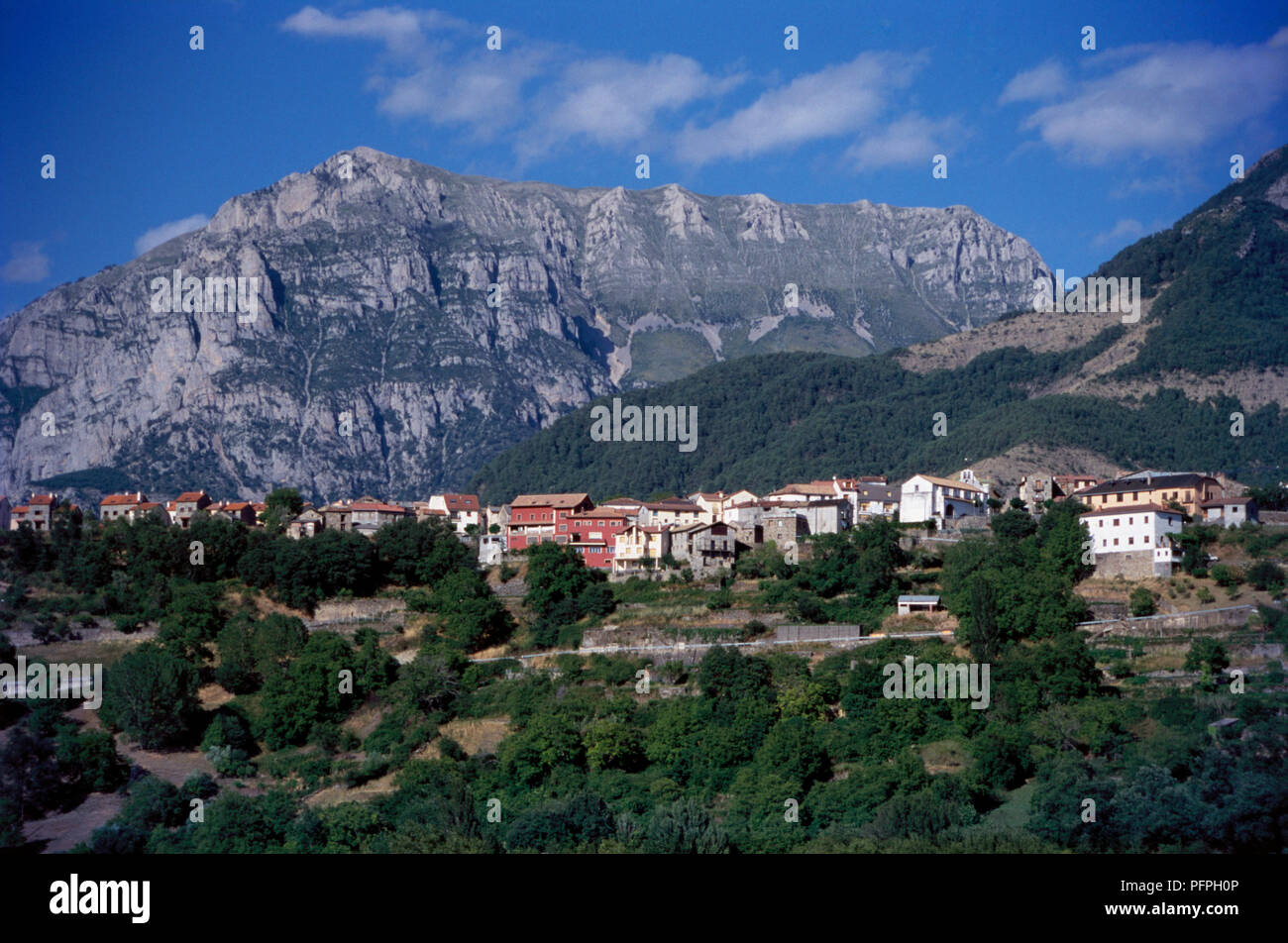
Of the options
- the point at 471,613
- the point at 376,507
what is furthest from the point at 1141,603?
A: the point at 376,507

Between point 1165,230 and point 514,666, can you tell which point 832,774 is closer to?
point 514,666

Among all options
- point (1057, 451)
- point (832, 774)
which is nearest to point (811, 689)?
point (832, 774)

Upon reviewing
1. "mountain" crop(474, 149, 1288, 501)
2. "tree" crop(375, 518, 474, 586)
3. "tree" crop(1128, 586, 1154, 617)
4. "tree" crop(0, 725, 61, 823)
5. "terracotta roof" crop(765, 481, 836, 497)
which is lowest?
"tree" crop(0, 725, 61, 823)

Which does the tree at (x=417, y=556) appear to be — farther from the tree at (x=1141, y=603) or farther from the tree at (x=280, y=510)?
the tree at (x=1141, y=603)

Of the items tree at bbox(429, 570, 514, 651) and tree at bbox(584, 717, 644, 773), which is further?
tree at bbox(429, 570, 514, 651)

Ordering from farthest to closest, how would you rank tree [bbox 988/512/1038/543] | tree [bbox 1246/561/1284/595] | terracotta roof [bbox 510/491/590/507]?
terracotta roof [bbox 510/491/590/507] < tree [bbox 988/512/1038/543] < tree [bbox 1246/561/1284/595]

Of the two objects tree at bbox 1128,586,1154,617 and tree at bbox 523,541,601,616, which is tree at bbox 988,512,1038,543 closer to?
tree at bbox 1128,586,1154,617

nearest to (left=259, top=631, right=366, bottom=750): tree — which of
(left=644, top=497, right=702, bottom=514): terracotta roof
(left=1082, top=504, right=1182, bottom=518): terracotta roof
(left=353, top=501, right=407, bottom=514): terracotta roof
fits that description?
(left=644, top=497, right=702, bottom=514): terracotta roof
